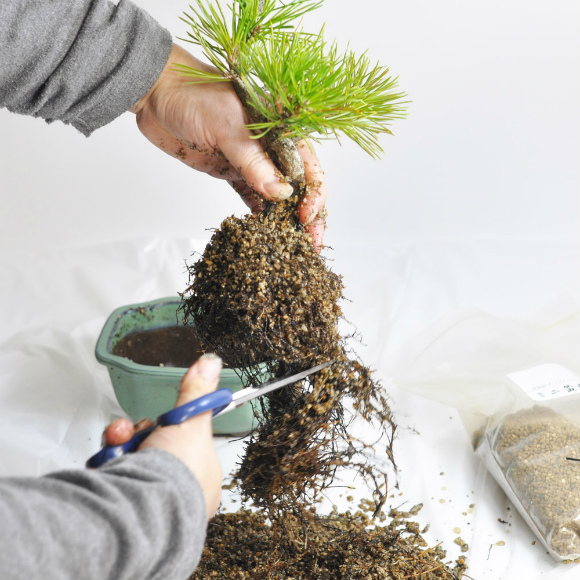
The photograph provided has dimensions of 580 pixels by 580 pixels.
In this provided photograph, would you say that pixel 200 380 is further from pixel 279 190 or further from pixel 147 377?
pixel 147 377

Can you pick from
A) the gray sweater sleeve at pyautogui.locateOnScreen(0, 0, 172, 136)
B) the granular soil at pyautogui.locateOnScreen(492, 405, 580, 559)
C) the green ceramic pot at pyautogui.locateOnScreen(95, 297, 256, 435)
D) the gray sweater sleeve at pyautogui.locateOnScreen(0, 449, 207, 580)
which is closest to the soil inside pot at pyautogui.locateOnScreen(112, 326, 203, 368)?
the green ceramic pot at pyautogui.locateOnScreen(95, 297, 256, 435)

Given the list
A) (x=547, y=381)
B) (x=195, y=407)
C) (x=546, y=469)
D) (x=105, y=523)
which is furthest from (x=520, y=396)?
(x=105, y=523)

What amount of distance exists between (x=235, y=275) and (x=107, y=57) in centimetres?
43

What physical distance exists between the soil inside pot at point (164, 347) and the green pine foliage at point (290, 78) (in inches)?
28.4

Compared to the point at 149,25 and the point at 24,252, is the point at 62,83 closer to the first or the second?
the point at 149,25

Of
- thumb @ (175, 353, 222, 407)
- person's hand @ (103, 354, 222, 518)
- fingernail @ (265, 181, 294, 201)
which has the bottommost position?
person's hand @ (103, 354, 222, 518)

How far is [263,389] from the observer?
92 centimetres

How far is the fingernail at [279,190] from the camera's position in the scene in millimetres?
1001

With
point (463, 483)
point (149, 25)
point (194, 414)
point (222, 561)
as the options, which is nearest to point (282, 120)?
point (149, 25)

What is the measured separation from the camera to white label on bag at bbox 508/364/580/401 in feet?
4.57

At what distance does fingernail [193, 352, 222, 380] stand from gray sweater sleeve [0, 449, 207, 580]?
142 millimetres

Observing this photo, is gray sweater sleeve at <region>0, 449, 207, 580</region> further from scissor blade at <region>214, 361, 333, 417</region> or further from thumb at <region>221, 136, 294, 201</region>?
thumb at <region>221, 136, 294, 201</region>

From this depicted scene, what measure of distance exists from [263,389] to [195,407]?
187mm

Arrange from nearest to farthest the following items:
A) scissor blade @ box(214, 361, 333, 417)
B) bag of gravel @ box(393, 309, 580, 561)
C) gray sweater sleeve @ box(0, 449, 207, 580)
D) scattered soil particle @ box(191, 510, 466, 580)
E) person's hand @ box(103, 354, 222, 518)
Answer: gray sweater sleeve @ box(0, 449, 207, 580) < person's hand @ box(103, 354, 222, 518) < scissor blade @ box(214, 361, 333, 417) < scattered soil particle @ box(191, 510, 466, 580) < bag of gravel @ box(393, 309, 580, 561)
